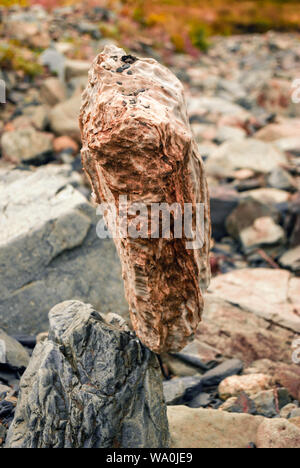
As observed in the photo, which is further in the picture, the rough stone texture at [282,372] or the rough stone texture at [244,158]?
the rough stone texture at [244,158]

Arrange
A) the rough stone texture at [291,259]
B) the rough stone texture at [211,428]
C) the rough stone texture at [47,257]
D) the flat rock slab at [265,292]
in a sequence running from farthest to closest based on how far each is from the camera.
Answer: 1. the rough stone texture at [291,259]
2. the flat rock slab at [265,292]
3. the rough stone texture at [47,257]
4. the rough stone texture at [211,428]

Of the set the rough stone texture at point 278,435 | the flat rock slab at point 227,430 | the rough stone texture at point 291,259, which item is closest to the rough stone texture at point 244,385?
the flat rock slab at point 227,430

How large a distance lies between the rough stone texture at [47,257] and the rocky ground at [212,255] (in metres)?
0.01

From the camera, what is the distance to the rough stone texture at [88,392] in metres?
2.90

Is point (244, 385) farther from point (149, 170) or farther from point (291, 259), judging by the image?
point (291, 259)

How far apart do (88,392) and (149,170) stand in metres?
1.54

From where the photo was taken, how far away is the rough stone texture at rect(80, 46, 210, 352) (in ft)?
8.03

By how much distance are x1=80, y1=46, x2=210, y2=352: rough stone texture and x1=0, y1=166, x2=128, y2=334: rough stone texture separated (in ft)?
5.56

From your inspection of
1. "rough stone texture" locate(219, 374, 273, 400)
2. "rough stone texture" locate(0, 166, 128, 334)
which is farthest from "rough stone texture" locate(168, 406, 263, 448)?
"rough stone texture" locate(0, 166, 128, 334)

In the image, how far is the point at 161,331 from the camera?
3260 mm

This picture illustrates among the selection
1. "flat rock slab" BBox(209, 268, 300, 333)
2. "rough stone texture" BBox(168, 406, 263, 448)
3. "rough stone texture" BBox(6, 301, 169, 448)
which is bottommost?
"flat rock slab" BBox(209, 268, 300, 333)

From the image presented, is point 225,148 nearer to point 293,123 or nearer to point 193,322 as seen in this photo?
point 293,123

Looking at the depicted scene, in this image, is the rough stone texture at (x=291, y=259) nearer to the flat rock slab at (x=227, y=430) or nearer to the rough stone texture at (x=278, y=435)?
the flat rock slab at (x=227, y=430)

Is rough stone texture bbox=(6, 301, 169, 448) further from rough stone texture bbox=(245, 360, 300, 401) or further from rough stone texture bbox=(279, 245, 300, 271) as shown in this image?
rough stone texture bbox=(279, 245, 300, 271)
